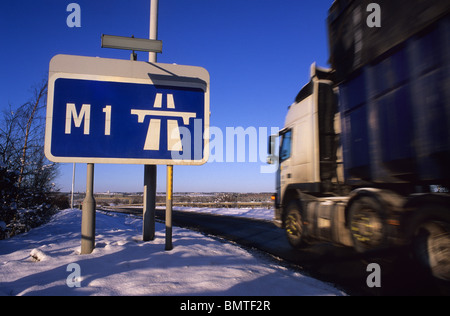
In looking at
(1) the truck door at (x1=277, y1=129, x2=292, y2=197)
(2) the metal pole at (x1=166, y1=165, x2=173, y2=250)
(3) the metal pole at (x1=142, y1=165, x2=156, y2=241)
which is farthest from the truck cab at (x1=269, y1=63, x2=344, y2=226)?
(3) the metal pole at (x1=142, y1=165, x2=156, y2=241)

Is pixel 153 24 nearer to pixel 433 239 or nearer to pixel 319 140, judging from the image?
pixel 319 140

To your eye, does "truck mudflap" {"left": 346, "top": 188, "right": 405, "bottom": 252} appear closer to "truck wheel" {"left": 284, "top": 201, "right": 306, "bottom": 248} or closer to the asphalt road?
the asphalt road

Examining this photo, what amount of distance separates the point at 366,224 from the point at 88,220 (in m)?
4.82

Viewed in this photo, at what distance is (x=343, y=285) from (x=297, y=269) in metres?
0.96

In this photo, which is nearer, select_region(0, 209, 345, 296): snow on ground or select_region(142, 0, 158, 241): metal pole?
select_region(0, 209, 345, 296): snow on ground

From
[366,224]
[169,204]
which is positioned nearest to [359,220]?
[366,224]

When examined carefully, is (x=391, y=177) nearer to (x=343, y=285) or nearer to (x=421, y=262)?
(x=421, y=262)

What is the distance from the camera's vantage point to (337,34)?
209 inches

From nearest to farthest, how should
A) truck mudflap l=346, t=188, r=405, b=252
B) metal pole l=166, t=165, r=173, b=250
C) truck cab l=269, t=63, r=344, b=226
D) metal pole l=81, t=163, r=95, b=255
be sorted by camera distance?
1. truck mudflap l=346, t=188, r=405, b=252
2. metal pole l=81, t=163, r=95, b=255
3. metal pole l=166, t=165, r=173, b=250
4. truck cab l=269, t=63, r=344, b=226

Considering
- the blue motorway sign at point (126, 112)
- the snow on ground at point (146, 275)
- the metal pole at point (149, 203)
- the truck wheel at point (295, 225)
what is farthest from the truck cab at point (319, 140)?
the metal pole at point (149, 203)

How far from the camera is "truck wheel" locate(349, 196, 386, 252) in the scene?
4.03 m

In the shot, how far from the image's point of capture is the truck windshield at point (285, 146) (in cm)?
712

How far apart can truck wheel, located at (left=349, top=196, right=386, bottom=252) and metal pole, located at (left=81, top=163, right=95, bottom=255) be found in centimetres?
468

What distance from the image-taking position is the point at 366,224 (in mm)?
4402
